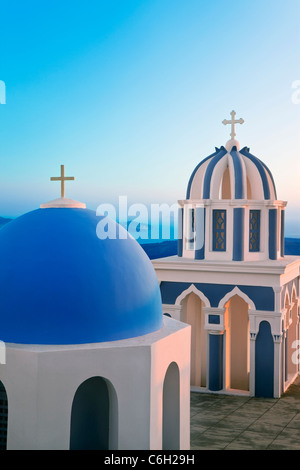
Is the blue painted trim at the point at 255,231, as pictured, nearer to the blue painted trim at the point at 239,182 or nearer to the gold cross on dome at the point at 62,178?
the blue painted trim at the point at 239,182

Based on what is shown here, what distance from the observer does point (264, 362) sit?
16.0 meters

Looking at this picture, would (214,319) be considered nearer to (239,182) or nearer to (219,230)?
(219,230)

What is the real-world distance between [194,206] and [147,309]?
924cm

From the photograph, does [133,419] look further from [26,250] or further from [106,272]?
[26,250]

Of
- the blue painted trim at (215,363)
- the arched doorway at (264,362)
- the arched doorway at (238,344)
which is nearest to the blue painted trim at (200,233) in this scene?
the arched doorway at (238,344)

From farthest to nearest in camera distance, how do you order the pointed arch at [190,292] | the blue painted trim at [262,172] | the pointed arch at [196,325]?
1. the blue painted trim at [262,172]
2. the pointed arch at [196,325]
3. the pointed arch at [190,292]

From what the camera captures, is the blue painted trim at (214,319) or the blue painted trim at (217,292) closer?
the blue painted trim at (217,292)

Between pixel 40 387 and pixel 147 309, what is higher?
pixel 147 309

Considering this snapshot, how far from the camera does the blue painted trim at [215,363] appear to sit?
1627 cm

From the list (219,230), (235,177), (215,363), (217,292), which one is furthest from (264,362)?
(235,177)

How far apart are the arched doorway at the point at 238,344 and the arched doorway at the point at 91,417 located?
8.72 m

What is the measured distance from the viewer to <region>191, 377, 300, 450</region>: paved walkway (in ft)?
39.8

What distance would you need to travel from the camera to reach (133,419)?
25.8ft

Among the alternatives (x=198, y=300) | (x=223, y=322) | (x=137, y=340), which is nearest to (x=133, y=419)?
(x=137, y=340)
